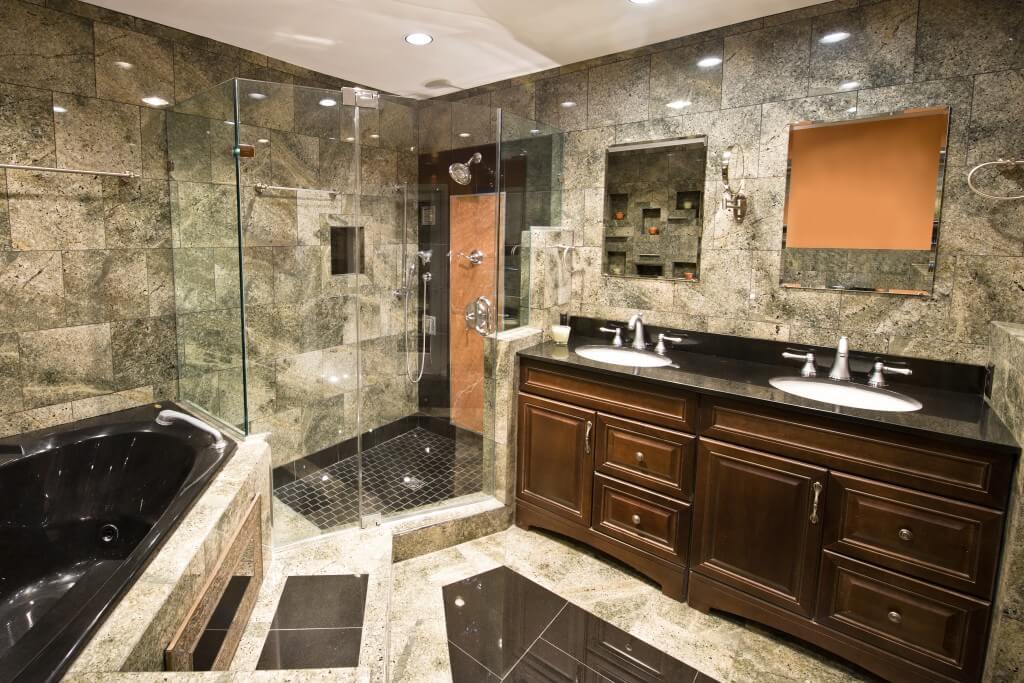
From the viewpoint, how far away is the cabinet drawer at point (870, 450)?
169 centimetres

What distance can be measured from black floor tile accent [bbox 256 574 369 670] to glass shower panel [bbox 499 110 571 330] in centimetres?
145

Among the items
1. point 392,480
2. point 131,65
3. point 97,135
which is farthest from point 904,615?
point 131,65

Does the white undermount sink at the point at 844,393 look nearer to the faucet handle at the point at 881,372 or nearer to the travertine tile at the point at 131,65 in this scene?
the faucet handle at the point at 881,372

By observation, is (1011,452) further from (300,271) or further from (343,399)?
(300,271)

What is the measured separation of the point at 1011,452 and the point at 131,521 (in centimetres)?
302

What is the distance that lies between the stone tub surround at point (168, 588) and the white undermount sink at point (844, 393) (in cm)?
207

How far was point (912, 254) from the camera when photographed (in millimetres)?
2225

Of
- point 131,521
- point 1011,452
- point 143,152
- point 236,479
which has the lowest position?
point 131,521

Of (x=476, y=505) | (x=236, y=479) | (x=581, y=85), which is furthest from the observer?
(x=581, y=85)

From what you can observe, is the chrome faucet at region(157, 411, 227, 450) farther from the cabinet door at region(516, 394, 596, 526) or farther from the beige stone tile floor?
the cabinet door at region(516, 394, 596, 526)

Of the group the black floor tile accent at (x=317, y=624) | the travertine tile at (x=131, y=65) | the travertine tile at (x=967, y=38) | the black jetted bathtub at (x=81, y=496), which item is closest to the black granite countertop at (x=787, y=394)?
the travertine tile at (x=967, y=38)

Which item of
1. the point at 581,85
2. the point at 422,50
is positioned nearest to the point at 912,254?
the point at 581,85

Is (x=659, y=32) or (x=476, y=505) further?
(x=476, y=505)

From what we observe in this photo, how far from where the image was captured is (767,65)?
8.16 ft
